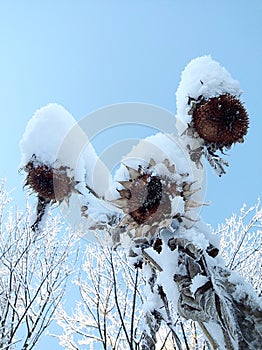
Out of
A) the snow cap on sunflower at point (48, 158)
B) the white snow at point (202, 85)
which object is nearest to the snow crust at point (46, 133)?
the snow cap on sunflower at point (48, 158)

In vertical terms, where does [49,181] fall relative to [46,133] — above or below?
below

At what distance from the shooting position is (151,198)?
1580 mm

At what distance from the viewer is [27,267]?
29.5 ft

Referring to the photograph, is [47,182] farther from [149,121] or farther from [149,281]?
[149,281]

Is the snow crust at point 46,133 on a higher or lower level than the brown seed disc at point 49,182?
higher

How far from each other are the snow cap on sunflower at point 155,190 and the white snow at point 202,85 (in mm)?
278

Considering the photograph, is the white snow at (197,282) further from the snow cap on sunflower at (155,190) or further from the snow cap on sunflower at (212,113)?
the snow cap on sunflower at (212,113)

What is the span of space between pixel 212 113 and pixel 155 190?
511mm

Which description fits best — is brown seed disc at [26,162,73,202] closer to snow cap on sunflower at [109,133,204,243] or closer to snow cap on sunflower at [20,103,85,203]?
snow cap on sunflower at [20,103,85,203]

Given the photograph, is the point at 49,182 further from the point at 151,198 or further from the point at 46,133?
the point at 151,198

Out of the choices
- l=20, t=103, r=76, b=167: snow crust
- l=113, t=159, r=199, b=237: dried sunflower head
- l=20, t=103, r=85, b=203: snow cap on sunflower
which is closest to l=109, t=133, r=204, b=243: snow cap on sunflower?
l=113, t=159, r=199, b=237: dried sunflower head

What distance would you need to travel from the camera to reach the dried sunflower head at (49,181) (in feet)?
5.98

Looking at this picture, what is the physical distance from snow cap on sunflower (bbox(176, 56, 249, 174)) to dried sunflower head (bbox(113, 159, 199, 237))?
263 mm

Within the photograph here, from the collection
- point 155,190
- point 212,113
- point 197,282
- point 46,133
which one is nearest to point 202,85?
point 212,113
